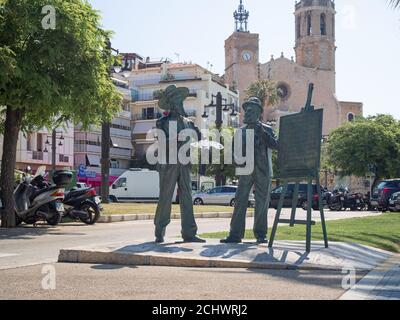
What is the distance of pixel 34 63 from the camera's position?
1466 centimetres

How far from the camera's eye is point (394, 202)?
94.2 ft

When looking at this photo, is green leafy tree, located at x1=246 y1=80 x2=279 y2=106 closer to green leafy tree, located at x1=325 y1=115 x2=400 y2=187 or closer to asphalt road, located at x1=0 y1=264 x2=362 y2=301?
green leafy tree, located at x1=325 y1=115 x2=400 y2=187

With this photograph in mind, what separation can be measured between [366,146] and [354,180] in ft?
131

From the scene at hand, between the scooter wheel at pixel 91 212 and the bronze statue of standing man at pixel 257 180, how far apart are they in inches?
314

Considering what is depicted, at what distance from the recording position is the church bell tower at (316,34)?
9962 cm

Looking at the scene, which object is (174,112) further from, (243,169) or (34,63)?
(34,63)

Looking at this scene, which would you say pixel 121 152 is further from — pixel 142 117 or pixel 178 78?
pixel 178 78

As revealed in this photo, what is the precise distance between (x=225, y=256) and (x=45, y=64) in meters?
8.38

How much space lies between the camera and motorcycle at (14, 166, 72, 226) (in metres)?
15.8

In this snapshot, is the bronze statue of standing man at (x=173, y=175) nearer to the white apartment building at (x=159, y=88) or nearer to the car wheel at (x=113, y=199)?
the car wheel at (x=113, y=199)

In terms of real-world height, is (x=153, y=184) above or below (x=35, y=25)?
below
